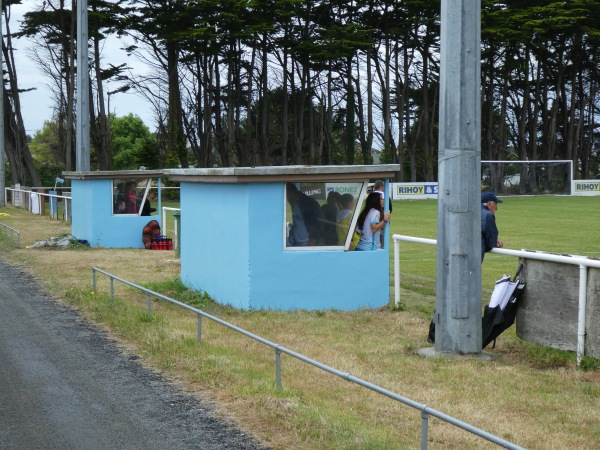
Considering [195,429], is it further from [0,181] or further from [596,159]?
[596,159]

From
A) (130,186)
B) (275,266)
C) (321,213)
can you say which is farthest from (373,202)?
(130,186)

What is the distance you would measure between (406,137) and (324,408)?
68.8 m

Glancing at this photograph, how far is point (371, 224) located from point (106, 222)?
1254 centimetres

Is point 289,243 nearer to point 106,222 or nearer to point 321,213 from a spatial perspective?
point 321,213

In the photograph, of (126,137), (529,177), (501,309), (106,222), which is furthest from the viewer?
(126,137)

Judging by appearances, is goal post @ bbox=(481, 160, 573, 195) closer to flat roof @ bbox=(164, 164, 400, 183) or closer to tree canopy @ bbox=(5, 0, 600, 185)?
tree canopy @ bbox=(5, 0, 600, 185)

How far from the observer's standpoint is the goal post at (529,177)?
59812 mm

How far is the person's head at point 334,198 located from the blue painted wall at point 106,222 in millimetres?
12281

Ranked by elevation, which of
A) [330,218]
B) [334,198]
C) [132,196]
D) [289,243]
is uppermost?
[334,198]

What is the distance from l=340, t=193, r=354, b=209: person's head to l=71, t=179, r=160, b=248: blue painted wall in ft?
40.3

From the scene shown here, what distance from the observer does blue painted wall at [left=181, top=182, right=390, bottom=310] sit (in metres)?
13.0

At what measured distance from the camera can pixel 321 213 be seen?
44.0 feet

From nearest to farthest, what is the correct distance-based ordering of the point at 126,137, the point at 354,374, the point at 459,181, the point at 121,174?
the point at 354,374, the point at 459,181, the point at 121,174, the point at 126,137

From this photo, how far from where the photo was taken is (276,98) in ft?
252
